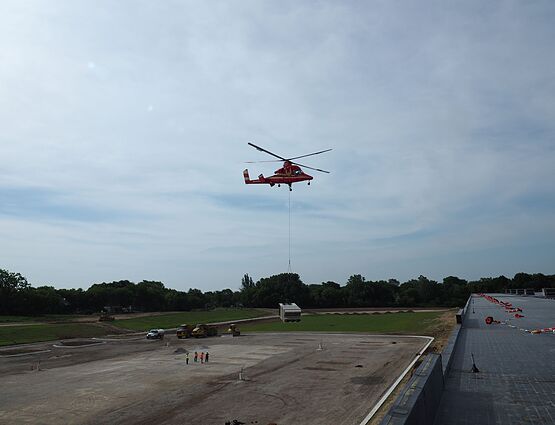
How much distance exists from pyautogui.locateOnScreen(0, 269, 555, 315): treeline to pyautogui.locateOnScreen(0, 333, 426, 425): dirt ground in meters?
76.0

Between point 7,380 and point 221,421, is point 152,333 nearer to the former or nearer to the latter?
point 7,380

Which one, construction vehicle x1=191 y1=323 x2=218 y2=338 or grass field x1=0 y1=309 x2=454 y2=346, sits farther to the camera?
construction vehicle x1=191 y1=323 x2=218 y2=338

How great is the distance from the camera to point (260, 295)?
14100 cm

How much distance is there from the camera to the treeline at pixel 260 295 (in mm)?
109312

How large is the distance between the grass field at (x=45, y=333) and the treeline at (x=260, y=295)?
39.5 metres

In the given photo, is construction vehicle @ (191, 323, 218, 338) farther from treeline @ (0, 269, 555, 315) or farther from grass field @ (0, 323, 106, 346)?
treeline @ (0, 269, 555, 315)

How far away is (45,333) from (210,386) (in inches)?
2152

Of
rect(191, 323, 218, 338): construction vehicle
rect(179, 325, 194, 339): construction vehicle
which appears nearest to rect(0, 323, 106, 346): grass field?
rect(179, 325, 194, 339): construction vehicle

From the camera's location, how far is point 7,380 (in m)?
30.0

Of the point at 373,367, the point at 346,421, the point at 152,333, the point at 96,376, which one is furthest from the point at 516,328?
the point at 152,333

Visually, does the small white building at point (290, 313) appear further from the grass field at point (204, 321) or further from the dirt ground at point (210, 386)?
the dirt ground at point (210, 386)

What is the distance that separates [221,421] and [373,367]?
46.7 ft

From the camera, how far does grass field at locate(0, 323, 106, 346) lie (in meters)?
61.0

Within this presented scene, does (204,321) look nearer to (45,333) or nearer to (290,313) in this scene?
(290,313)
